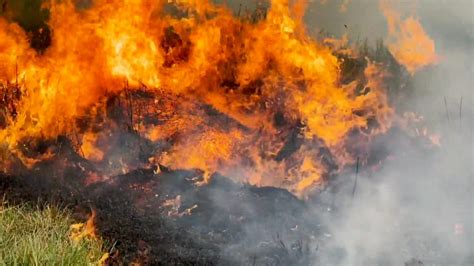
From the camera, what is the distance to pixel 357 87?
9094mm

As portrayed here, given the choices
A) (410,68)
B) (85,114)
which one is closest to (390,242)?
(410,68)

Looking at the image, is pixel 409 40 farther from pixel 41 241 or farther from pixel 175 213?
pixel 41 241

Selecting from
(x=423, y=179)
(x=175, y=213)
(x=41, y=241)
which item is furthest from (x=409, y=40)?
(x=41, y=241)

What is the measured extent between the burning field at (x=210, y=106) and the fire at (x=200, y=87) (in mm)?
21

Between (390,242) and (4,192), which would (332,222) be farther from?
(4,192)

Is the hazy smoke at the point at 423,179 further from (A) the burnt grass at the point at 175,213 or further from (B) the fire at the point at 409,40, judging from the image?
(A) the burnt grass at the point at 175,213

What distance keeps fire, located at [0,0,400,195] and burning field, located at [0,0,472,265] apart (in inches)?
0.8

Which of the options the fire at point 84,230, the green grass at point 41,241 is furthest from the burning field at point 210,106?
the green grass at point 41,241

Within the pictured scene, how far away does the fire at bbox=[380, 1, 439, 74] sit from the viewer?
9016 mm

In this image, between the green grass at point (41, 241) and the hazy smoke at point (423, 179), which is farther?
the hazy smoke at point (423, 179)

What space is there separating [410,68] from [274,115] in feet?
8.80

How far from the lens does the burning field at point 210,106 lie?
26.0 ft

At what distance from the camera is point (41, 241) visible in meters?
5.32

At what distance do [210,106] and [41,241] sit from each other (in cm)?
419
